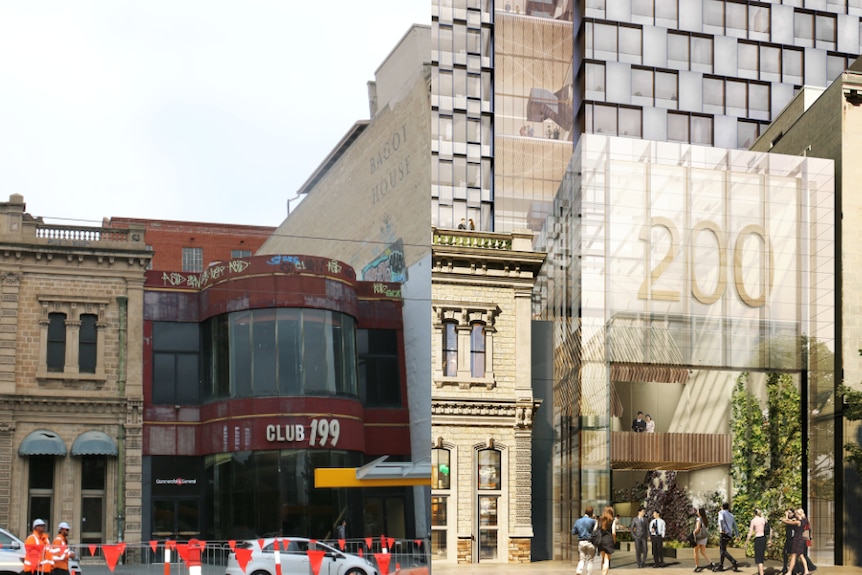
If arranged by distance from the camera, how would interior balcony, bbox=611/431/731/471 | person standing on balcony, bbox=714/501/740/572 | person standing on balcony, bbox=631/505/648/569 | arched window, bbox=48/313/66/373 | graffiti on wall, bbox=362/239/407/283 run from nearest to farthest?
1. arched window, bbox=48/313/66/373
2. graffiti on wall, bbox=362/239/407/283
3. person standing on balcony, bbox=714/501/740/572
4. person standing on balcony, bbox=631/505/648/569
5. interior balcony, bbox=611/431/731/471

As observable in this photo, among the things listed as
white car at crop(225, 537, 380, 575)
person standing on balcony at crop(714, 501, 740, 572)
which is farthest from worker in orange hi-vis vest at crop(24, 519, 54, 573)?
person standing on balcony at crop(714, 501, 740, 572)

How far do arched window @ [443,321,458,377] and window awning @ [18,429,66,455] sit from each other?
1871 cm

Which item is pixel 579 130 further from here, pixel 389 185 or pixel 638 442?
pixel 389 185

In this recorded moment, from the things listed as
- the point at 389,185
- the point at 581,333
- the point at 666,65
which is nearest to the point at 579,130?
the point at 666,65

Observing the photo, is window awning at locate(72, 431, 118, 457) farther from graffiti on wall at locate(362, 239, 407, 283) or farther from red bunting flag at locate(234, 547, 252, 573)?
graffiti on wall at locate(362, 239, 407, 283)

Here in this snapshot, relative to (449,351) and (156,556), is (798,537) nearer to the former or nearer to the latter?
(449,351)

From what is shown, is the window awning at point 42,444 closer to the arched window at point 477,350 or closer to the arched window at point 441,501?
the arched window at point 441,501

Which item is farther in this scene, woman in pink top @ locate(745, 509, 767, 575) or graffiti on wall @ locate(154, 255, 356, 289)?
woman in pink top @ locate(745, 509, 767, 575)

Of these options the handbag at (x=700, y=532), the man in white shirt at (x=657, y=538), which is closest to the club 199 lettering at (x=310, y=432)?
the man in white shirt at (x=657, y=538)

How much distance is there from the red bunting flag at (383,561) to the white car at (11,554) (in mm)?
1730

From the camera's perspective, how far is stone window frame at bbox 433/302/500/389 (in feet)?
82.7

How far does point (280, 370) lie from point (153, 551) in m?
1.28

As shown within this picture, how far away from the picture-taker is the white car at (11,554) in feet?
20.9

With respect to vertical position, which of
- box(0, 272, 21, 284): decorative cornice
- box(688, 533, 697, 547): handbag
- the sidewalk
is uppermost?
box(0, 272, 21, 284): decorative cornice
